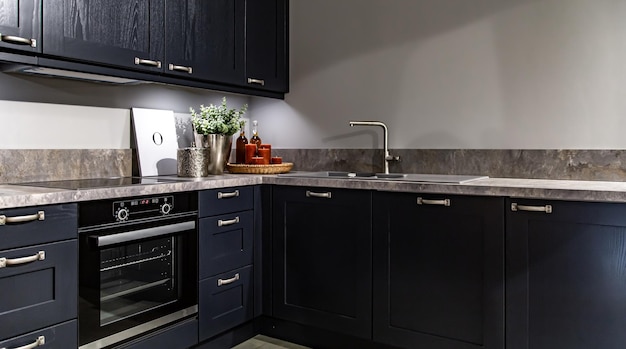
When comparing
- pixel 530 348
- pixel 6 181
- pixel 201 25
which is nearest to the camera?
pixel 530 348

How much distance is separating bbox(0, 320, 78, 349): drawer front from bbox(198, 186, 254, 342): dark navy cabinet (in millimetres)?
656

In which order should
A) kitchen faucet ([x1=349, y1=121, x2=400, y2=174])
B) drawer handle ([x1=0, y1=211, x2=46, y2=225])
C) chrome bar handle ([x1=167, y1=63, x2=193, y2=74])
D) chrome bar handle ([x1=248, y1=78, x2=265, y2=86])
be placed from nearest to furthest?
drawer handle ([x1=0, y1=211, x2=46, y2=225]) < chrome bar handle ([x1=167, y1=63, x2=193, y2=74]) < kitchen faucet ([x1=349, y1=121, x2=400, y2=174]) < chrome bar handle ([x1=248, y1=78, x2=265, y2=86])

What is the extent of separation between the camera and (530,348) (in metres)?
2.08

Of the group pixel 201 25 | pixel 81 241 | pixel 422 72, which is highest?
pixel 201 25

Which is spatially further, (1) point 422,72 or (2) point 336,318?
(1) point 422,72

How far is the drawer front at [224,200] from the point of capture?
249 cm

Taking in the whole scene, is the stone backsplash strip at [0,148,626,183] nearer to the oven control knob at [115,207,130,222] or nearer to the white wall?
the white wall

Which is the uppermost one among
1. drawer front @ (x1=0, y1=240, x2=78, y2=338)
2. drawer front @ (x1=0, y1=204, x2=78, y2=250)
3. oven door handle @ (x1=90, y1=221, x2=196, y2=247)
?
drawer front @ (x1=0, y1=204, x2=78, y2=250)

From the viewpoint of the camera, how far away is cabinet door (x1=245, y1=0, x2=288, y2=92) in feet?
10.2

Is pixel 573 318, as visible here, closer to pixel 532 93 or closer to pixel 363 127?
pixel 532 93

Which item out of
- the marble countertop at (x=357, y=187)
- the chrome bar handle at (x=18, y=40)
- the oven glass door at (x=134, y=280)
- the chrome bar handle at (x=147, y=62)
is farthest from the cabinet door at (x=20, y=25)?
the oven glass door at (x=134, y=280)

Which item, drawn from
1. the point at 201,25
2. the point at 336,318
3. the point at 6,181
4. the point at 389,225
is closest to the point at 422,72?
the point at 389,225

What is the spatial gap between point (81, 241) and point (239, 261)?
917 mm

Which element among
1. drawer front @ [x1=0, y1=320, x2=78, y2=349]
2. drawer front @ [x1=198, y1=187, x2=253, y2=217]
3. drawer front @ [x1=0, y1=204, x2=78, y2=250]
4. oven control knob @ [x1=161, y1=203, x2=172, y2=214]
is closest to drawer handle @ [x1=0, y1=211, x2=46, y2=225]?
drawer front @ [x1=0, y1=204, x2=78, y2=250]
